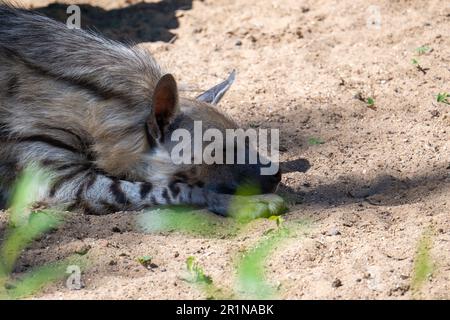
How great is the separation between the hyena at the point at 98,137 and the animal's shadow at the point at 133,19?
89.2 inches

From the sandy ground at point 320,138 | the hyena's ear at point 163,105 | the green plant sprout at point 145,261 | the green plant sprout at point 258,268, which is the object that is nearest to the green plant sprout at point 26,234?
the sandy ground at point 320,138

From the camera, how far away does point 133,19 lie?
7602mm

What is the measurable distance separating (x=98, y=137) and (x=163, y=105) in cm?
43

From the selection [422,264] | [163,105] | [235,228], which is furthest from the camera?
[163,105]

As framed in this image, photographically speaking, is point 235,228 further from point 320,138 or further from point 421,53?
point 421,53

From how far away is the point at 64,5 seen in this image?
7.72 meters

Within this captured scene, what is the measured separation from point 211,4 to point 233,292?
182 inches

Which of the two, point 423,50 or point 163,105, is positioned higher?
point 423,50

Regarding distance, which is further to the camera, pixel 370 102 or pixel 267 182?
pixel 370 102

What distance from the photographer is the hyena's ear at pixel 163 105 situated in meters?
4.60

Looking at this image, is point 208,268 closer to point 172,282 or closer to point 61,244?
point 172,282

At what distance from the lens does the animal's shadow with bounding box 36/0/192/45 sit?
7289 millimetres

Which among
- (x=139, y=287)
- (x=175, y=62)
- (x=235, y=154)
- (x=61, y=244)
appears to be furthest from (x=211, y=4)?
(x=139, y=287)

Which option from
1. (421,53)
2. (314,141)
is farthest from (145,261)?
(421,53)
